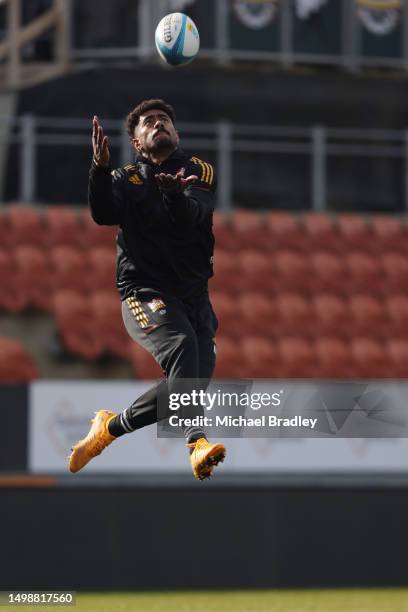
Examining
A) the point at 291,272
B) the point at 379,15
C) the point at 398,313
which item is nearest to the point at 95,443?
the point at 291,272

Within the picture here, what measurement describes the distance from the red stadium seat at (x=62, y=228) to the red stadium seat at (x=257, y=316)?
196 centimetres

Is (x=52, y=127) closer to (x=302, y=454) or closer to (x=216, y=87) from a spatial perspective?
(x=216, y=87)

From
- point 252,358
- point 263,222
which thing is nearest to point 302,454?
point 252,358

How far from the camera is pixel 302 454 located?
14805 mm

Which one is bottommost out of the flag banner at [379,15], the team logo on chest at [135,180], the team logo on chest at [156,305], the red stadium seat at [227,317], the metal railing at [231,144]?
the team logo on chest at [156,305]

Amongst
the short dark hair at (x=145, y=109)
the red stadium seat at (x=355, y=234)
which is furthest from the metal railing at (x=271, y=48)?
the short dark hair at (x=145, y=109)

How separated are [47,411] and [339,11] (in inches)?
327

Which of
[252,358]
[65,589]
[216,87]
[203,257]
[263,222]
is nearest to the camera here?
[203,257]

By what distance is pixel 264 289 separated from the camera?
1773 cm

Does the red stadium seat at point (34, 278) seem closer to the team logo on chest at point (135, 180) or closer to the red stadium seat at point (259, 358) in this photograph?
the red stadium seat at point (259, 358)

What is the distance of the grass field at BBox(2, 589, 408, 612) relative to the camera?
38.7 ft

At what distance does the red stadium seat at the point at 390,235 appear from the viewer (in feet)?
61.6

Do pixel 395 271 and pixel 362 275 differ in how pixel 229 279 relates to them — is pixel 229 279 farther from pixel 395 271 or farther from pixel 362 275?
pixel 395 271

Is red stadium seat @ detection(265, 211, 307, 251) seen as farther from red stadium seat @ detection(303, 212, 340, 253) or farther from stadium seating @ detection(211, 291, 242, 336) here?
stadium seating @ detection(211, 291, 242, 336)
